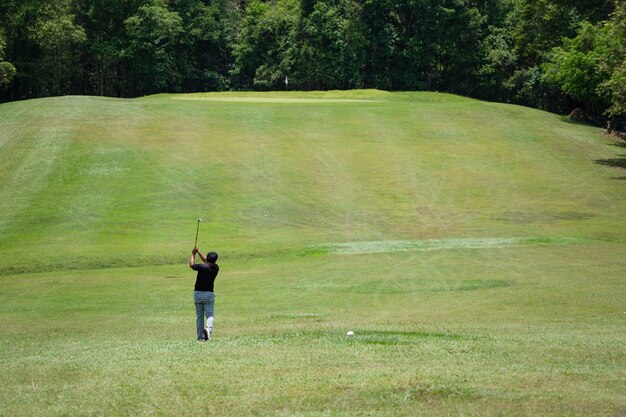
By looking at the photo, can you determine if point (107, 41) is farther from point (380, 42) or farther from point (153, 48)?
point (380, 42)

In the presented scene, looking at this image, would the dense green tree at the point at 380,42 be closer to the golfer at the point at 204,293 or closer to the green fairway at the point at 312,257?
the green fairway at the point at 312,257

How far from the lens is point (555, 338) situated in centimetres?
1591

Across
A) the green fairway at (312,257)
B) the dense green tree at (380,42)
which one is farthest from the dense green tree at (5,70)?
the dense green tree at (380,42)

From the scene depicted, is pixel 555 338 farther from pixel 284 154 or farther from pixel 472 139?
pixel 472 139

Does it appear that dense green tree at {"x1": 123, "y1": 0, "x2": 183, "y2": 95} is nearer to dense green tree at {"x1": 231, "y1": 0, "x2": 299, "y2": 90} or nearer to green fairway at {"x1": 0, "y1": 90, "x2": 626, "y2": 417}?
dense green tree at {"x1": 231, "y1": 0, "x2": 299, "y2": 90}

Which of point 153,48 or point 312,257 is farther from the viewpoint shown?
point 153,48

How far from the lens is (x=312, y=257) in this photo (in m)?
32.7

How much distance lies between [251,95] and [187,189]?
101ft

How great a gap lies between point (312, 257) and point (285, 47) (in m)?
71.8

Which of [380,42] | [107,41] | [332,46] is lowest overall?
[107,41]

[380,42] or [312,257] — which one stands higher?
[380,42]

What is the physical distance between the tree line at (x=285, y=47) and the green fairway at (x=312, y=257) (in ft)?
68.1

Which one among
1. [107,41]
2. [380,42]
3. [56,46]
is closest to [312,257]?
[380,42]

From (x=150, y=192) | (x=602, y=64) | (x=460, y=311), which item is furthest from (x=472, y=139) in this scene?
(x=460, y=311)
